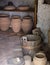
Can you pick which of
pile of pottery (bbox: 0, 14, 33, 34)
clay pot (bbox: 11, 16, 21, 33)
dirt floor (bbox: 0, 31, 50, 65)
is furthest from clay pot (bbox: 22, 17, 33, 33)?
dirt floor (bbox: 0, 31, 50, 65)

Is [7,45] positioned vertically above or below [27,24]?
below

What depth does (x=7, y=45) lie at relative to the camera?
379cm

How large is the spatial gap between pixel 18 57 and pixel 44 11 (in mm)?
1186

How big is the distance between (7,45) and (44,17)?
93cm

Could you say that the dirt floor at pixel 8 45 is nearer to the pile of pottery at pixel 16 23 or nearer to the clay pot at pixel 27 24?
the pile of pottery at pixel 16 23

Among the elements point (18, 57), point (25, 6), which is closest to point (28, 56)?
point (18, 57)

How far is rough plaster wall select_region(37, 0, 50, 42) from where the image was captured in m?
3.87

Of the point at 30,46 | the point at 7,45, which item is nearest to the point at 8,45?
the point at 7,45

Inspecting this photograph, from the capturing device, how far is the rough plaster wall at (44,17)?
3.87m

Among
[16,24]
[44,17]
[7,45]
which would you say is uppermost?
[44,17]

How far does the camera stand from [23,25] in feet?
14.4

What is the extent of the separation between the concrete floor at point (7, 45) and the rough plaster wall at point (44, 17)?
22.2 inches

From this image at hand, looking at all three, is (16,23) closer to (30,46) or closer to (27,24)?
(27,24)

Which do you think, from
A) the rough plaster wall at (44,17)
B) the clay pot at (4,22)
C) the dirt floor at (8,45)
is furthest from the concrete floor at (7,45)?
the rough plaster wall at (44,17)
